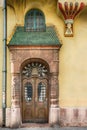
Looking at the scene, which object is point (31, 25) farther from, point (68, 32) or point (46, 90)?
point (46, 90)

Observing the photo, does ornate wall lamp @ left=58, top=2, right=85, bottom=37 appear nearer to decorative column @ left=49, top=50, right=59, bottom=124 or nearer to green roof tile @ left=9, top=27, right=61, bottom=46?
green roof tile @ left=9, top=27, right=61, bottom=46

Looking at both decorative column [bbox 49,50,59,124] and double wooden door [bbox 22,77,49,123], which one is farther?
double wooden door [bbox 22,77,49,123]

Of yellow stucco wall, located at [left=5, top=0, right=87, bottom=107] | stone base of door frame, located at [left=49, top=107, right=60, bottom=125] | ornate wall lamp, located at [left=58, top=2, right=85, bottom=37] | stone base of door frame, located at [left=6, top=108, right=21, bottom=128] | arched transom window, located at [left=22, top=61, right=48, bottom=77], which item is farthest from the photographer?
arched transom window, located at [left=22, top=61, right=48, bottom=77]

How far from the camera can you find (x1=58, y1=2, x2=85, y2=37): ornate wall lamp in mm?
15070

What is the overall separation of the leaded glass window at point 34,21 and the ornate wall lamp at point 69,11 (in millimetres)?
1190

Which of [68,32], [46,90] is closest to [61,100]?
[46,90]

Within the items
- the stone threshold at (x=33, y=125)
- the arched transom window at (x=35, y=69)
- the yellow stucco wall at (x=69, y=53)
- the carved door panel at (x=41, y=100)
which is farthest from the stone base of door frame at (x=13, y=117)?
the arched transom window at (x=35, y=69)

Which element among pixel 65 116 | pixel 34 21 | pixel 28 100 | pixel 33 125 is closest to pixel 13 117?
pixel 33 125

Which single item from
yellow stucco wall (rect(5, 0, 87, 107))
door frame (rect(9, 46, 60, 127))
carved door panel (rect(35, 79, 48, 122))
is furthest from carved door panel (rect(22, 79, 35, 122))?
yellow stucco wall (rect(5, 0, 87, 107))

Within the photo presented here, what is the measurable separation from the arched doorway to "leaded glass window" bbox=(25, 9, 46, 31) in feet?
5.51

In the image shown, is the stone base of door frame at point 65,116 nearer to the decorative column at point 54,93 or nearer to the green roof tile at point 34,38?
the decorative column at point 54,93

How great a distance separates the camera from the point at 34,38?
15.7 metres

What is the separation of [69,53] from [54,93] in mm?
2055

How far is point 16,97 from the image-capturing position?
15.5 meters
